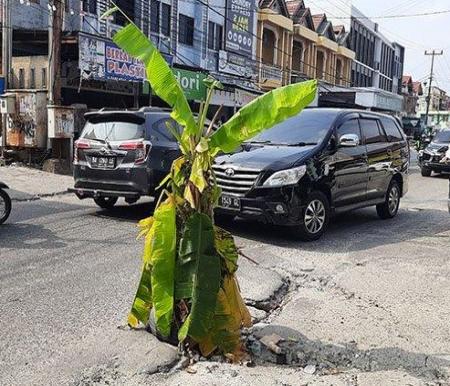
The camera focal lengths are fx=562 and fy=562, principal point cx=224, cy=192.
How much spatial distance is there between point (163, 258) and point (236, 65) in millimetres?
26377

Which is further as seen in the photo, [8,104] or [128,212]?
[8,104]

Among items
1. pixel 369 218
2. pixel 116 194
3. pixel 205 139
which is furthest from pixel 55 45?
pixel 205 139

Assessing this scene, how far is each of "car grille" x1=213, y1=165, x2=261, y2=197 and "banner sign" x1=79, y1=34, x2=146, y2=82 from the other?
32.0 feet

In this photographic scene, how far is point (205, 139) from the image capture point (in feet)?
12.7

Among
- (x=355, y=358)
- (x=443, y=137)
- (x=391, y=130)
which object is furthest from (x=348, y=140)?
(x=443, y=137)

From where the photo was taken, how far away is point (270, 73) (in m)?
32.7

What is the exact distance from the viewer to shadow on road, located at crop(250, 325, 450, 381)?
3.87 metres

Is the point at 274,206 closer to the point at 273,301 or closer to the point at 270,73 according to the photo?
the point at 273,301

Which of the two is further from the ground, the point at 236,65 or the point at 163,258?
the point at 236,65

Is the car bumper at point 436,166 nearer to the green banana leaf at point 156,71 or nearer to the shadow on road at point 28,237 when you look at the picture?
the shadow on road at point 28,237

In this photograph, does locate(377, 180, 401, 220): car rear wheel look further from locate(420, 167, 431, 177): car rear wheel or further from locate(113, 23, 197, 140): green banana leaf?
locate(420, 167, 431, 177): car rear wheel

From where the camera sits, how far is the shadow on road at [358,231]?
764 cm

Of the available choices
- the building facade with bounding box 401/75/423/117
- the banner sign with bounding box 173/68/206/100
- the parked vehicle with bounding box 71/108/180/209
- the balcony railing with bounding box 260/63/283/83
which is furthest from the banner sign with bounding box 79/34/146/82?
the building facade with bounding box 401/75/423/117

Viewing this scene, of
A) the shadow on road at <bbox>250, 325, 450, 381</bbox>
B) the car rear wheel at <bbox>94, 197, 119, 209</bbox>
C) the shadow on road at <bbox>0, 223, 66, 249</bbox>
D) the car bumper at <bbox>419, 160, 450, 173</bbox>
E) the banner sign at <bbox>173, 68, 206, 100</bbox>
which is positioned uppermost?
the banner sign at <bbox>173, 68, 206, 100</bbox>
